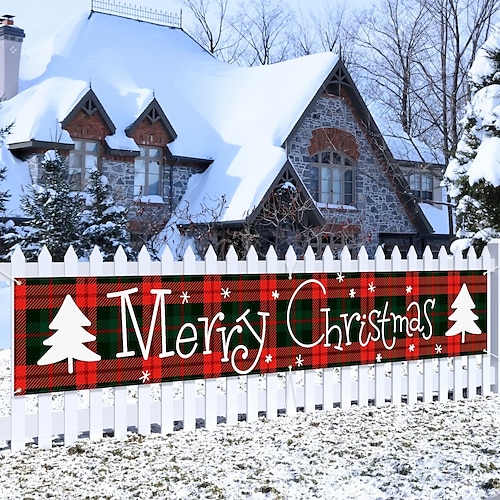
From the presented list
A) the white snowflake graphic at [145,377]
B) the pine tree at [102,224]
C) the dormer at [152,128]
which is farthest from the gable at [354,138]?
the white snowflake graphic at [145,377]

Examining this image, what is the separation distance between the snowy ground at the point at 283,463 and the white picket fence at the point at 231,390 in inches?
6.2

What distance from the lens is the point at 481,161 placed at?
11.7 metres

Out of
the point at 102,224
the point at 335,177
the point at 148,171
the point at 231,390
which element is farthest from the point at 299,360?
the point at 335,177

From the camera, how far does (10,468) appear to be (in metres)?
6.00

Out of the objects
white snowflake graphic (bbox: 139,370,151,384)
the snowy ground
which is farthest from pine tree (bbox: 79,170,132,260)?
the snowy ground

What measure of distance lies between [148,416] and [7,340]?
7.37 meters

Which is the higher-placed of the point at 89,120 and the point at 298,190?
the point at 89,120

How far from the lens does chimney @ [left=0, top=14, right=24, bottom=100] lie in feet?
80.3

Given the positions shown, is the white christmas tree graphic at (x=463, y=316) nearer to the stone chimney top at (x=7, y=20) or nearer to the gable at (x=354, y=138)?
the gable at (x=354, y=138)

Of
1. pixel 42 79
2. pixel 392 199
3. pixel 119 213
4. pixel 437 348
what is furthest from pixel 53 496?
pixel 392 199

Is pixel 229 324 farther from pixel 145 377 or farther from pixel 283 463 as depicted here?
pixel 283 463

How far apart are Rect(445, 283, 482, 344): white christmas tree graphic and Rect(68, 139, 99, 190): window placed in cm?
1503

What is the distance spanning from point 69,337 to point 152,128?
59.9 ft

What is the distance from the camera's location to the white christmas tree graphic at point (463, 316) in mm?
8937
